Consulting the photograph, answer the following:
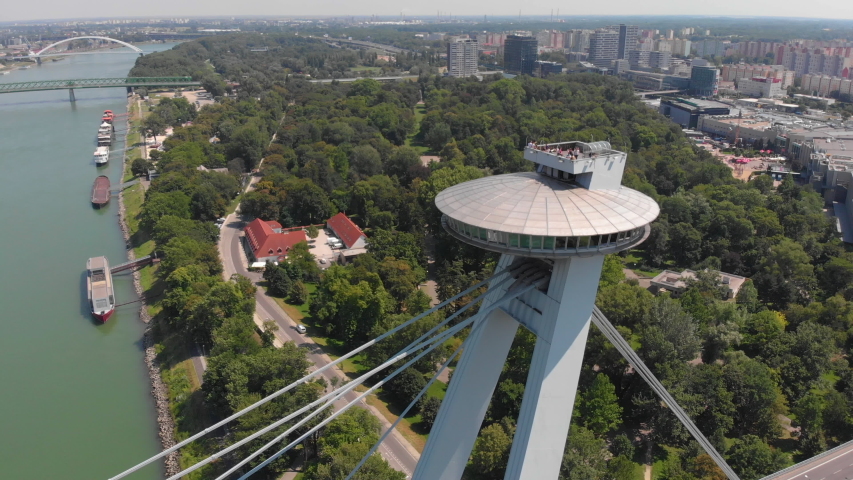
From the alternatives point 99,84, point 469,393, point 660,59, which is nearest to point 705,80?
point 660,59

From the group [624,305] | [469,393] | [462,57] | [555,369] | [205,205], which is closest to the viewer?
[555,369]

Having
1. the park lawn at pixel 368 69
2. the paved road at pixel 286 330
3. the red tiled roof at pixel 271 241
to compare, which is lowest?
the paved road at pixel 286 330

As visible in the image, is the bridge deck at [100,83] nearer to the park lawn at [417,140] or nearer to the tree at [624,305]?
the park lawn at [417,140]

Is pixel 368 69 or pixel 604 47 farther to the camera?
pixel 604 47

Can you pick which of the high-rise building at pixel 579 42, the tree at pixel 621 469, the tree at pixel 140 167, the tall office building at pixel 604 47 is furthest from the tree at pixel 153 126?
the high-rise building at pixel 579 42

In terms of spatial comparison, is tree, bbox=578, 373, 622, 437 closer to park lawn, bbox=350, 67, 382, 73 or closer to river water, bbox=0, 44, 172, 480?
river water, bbox=0, 44, 172, 480

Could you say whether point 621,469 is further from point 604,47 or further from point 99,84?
point 604,47

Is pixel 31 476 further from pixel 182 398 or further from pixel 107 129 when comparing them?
pixel 107 129
